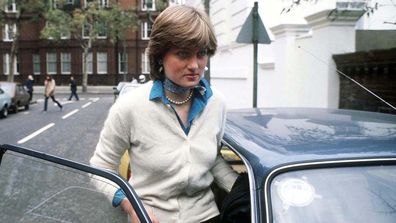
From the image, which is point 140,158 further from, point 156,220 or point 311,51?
point 311,51

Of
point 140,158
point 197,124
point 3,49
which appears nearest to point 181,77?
point 197,124

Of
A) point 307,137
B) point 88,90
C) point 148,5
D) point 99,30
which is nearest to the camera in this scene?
point 307,137

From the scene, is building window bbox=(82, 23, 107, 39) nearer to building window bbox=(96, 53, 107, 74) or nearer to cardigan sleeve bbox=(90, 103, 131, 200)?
building window bbox=(96, 53, 107, 74)

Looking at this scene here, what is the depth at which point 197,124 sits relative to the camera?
230 cm

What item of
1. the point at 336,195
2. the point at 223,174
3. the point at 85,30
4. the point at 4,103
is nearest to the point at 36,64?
the point at 85,30

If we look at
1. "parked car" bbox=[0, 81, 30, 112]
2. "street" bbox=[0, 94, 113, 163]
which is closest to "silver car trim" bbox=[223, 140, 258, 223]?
"street" bbox=[0, 94, 113, 163]

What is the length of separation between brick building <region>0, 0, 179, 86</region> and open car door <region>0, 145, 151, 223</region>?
49.5 m

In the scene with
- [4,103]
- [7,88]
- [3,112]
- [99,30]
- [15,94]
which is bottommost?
[3,112]

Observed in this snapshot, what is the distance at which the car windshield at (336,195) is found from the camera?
6.72 feet

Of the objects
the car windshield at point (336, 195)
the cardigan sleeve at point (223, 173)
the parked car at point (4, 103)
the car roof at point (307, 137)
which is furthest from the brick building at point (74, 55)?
the car windshield at point (336, 195)

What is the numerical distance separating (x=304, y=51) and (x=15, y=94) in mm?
17078

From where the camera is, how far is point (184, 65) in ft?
7.31

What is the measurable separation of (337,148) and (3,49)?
179ft

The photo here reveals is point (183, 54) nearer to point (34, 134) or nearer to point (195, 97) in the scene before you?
point (195, 97)
